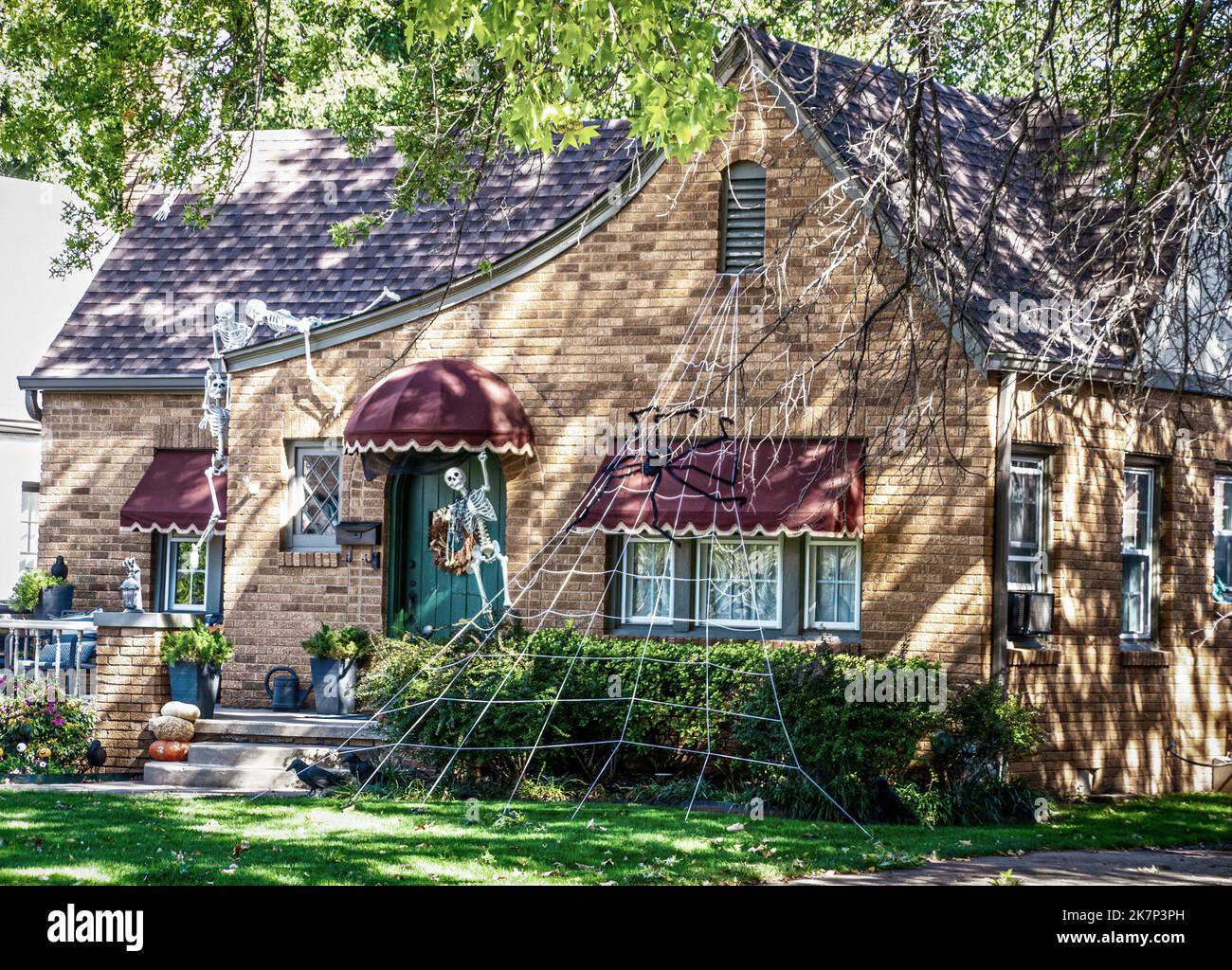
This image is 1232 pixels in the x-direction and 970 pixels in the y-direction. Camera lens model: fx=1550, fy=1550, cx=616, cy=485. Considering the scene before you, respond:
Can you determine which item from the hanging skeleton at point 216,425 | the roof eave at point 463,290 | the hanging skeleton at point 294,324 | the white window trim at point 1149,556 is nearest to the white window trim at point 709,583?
the roof eave at point 463,290

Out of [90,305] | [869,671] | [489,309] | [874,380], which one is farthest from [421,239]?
[869,671]

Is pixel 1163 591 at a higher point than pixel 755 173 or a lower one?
lower

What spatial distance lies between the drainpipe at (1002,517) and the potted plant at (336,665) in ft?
19.9

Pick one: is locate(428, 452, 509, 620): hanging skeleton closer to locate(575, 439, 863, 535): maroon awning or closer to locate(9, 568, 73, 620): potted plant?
locate(575, 439, 863, 535): maroon awning

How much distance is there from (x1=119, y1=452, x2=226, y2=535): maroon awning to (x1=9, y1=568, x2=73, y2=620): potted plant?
39.4 inches

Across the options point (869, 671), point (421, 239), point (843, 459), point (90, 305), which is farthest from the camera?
point (90, 305)

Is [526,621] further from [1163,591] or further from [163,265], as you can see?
[163,265]

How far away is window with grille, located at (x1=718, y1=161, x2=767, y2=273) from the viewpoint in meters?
14.5

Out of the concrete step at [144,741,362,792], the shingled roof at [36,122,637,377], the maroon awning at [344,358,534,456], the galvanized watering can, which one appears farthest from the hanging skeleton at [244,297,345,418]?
the concrete step at [144,741,362,792]

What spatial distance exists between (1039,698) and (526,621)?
476 centimetres

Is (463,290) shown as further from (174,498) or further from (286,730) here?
(174,498)

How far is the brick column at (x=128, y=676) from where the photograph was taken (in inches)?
570

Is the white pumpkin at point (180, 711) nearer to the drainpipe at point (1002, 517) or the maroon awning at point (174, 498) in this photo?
the maroon awning at point (174, 498)
